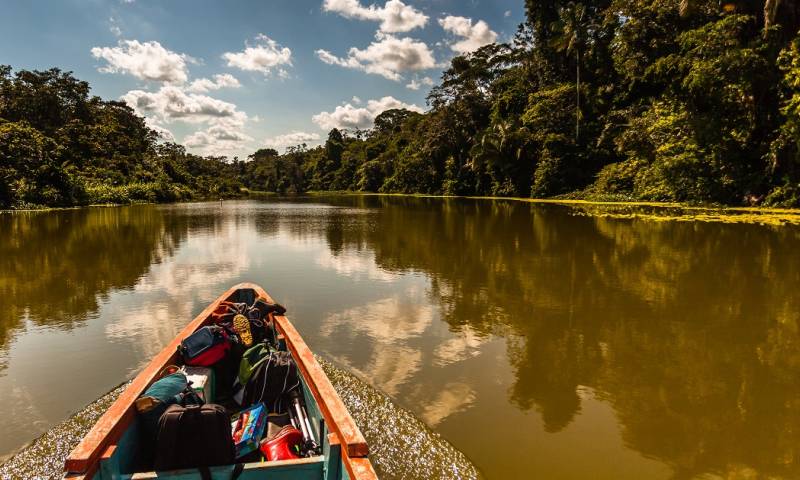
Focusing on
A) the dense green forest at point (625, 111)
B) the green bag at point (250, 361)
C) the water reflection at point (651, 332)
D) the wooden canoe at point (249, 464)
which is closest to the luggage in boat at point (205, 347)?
the green bag at point (250, 361)

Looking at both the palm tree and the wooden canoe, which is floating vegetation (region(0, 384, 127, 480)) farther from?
the palm tree

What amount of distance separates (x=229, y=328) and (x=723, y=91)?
25.4 meters

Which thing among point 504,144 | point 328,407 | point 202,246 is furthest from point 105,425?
point 504,144

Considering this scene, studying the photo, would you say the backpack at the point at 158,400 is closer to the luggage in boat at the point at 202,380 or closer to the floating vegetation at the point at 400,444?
the luggage in boat at the point at 202,380

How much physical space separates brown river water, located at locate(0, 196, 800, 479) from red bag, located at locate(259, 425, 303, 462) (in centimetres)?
68

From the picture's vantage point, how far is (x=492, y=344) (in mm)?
5906

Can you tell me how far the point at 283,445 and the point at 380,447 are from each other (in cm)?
86

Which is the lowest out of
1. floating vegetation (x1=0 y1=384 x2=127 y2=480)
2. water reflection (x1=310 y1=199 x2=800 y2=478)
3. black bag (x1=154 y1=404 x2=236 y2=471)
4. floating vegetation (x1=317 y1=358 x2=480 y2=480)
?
floating vegetation (x1=0 y1=384 x2=127 y2=480)

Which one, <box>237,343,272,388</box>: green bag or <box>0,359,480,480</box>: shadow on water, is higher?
<box>237,343,272,388</box>: green bag

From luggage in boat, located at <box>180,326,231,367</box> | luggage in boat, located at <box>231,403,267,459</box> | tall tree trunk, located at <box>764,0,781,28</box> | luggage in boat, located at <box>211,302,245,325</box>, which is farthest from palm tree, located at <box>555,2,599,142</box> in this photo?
luggage in boat, located at <box>231,403,267,459</box>

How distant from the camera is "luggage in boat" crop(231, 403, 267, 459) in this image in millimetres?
3059

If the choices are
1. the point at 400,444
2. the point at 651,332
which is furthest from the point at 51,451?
the point at 651,332

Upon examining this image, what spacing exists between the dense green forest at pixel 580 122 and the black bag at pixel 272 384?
73.3 feet

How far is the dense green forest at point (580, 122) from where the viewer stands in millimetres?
20781
